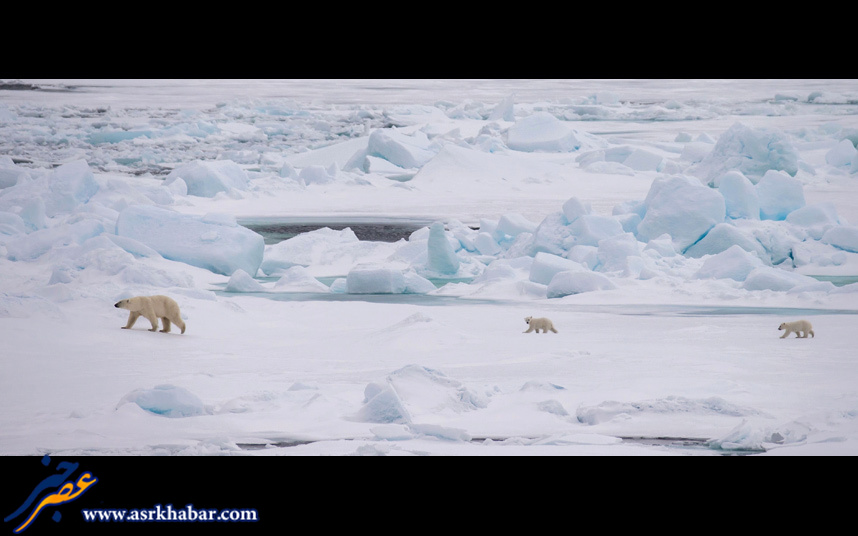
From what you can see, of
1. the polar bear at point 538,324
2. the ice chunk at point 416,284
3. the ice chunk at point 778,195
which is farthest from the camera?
the ice chunk at point 778,195

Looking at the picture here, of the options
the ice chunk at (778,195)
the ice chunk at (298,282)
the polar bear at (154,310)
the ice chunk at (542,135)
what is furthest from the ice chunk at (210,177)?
the ice chunk at (778,195)

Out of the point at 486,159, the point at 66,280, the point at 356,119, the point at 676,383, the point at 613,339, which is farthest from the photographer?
the point at 486,159

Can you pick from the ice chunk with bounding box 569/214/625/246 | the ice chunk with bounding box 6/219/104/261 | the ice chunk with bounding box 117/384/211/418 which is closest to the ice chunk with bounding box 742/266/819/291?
the ice chunk with bounding box 569/214/625/246

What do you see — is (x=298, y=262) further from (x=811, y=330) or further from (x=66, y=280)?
(x=811, y=330)

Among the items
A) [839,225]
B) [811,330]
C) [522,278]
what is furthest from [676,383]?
[839,225]

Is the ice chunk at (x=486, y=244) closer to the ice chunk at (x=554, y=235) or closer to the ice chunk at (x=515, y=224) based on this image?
the ice chunk at (x=515, y=224)
